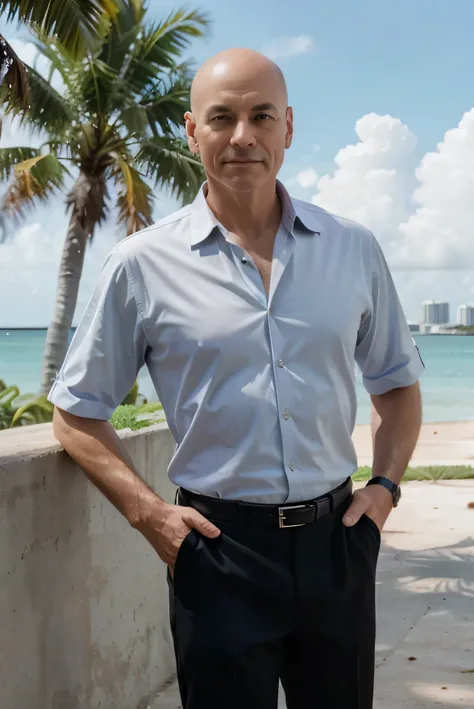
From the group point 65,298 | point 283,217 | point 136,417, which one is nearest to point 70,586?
point 136,417

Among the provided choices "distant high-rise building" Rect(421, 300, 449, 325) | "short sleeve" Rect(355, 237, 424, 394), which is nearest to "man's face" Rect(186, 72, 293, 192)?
"short sleeve" Rect(355, 237, 424, 394)

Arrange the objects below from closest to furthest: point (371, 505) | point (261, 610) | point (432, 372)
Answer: point (261, 610) < point (371, 505) < point (432, 372)

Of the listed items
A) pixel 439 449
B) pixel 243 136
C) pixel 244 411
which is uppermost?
pixel 243 136

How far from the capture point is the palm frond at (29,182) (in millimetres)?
18078

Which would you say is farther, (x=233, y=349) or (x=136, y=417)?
(x=136, y=417)

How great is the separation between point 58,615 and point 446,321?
98877 millimetres

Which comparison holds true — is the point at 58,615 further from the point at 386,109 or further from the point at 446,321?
the point at 386,109

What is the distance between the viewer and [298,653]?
6.91 feet

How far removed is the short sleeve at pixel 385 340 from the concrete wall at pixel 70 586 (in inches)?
40.5

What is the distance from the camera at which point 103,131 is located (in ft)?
66.2

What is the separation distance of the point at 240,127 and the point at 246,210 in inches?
8.5

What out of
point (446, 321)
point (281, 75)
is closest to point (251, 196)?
point (281, 75)

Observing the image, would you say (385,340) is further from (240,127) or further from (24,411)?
(24,411)

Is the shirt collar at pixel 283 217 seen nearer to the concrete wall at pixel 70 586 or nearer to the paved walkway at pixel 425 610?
the concrete wall at pixel 70 586
